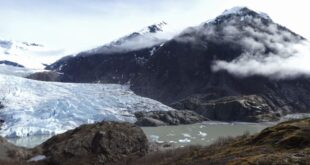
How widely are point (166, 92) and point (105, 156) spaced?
152 meters

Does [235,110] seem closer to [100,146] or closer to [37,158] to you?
[37,158]

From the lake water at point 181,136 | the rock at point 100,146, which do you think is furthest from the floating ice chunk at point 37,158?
the lake water at point 181,136

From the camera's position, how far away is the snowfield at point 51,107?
93.2 metres

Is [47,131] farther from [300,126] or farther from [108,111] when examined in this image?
[300,126]

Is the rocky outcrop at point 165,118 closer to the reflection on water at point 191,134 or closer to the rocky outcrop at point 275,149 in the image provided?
the reflection on water at point 191,134

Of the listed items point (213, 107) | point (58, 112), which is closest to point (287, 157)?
point (58, 112)

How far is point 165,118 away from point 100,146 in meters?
82.5

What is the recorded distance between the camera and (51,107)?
99.9 meters

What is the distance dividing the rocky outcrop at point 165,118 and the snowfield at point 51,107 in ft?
7.99

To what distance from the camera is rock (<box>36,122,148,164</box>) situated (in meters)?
39.2

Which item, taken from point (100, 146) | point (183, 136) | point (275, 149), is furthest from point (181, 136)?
point (275, 149)

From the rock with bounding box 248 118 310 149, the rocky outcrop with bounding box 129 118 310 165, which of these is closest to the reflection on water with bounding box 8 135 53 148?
the rock with bounding box 248 118 310 149

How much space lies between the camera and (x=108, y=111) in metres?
111

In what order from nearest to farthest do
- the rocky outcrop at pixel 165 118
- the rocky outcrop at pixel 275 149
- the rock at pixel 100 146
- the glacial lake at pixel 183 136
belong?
the rocky outcrop at pixel 275 149
the rock at pixel 100 146
the glacial lake at pixel 183 136
the rocky outcrop at pixel 165 118
